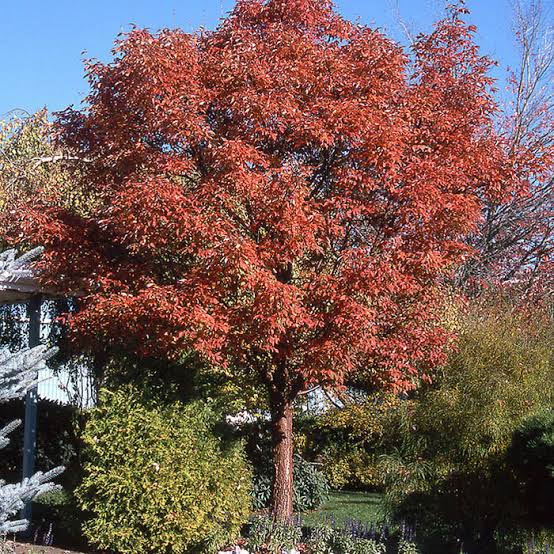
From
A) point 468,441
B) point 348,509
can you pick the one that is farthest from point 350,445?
point 468,441

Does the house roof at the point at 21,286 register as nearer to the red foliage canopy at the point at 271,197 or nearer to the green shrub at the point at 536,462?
the red foliage canopy at the point at 271,197

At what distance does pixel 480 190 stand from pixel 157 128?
3.95 meters

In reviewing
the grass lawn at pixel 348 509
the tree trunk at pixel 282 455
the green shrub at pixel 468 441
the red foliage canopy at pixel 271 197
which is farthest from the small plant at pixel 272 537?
the grass lawn at pixel 348 509

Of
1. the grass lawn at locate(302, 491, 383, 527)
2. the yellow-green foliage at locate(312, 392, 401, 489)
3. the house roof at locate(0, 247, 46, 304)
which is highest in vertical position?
the house roof at locate(0, 247, 46, 304)

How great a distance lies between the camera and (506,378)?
9172 mm

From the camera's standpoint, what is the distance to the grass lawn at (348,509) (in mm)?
10906

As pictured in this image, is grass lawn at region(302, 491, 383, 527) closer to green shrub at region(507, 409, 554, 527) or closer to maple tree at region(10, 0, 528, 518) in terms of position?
maple tree at region(10, 0, 528, 518)

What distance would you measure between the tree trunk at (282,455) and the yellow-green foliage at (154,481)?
100 cm

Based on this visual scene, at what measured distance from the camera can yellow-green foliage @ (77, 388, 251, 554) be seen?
7.58 m

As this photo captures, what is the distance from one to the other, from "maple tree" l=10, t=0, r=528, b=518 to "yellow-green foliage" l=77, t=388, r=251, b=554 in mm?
726

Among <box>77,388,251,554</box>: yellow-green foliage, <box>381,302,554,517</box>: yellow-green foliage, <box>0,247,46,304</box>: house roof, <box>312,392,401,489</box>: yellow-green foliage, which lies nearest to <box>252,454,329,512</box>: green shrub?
<box>312,392,401,489</box>: yellow-green foliage

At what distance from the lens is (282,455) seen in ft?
29.9

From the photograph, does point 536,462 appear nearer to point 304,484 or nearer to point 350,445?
point 304,484

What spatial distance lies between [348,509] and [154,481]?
17.4 feet
